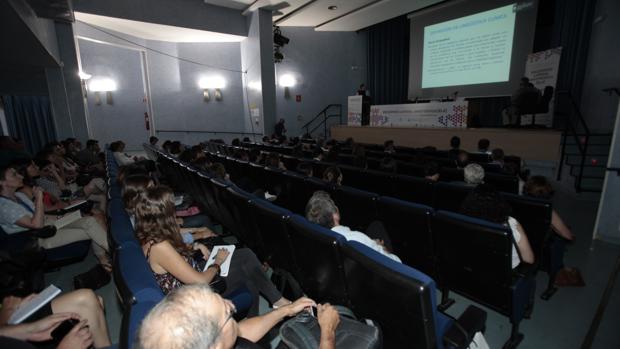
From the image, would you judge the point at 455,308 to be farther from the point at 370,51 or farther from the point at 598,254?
the point at 370,51

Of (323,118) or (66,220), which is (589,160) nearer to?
(66,220)

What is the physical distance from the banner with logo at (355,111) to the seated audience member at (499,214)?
28.4ft

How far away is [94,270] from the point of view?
2.72 m

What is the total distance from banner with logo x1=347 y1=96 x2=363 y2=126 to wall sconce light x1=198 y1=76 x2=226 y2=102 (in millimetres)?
4860

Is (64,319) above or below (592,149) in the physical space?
below

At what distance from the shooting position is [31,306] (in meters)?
1.53

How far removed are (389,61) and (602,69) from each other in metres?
6.63

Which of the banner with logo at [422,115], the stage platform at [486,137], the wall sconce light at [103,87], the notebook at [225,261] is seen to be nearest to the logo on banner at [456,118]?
the banner with logo at [422,115]

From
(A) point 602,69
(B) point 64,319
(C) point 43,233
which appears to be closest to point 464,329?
(B) point 64,319

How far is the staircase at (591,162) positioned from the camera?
5145 mm

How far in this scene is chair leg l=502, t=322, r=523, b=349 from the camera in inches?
73.3

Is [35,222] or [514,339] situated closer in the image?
[514,339]

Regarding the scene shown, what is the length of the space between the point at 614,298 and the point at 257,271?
284 centimetres

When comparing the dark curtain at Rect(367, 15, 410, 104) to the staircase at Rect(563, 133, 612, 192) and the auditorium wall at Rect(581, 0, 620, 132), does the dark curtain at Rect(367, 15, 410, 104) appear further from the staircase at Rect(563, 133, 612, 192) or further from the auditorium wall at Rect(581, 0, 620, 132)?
the staircase at Rect(563, 133, 612, 192)
